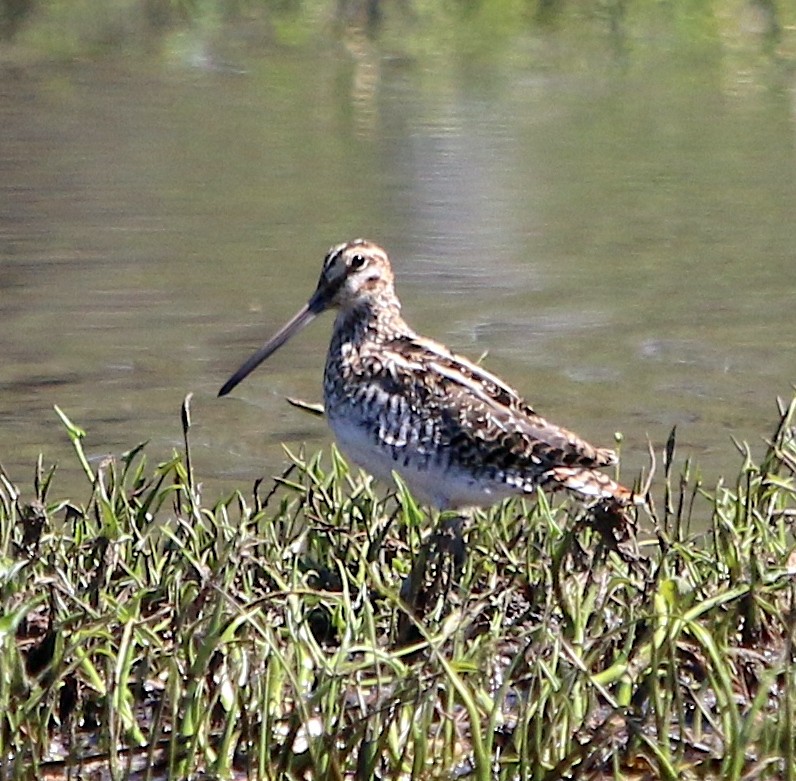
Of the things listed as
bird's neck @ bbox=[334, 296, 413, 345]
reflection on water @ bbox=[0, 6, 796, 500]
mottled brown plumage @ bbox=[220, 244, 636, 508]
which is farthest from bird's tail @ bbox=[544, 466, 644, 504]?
reflection on water @ bbox=[0, 6, 796, 500]

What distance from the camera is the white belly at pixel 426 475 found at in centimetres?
503

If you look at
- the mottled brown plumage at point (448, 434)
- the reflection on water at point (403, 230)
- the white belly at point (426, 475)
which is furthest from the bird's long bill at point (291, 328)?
the white belly at point (426, 475)

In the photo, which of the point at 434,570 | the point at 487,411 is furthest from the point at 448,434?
the point at 434,570

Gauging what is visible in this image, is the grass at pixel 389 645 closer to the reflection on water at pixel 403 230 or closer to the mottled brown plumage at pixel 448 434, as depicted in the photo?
the mottled brown plumage at pixel 448 434

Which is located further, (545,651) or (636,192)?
(636,192)

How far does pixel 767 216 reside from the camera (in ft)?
34.8

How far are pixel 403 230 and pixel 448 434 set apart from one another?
5122mm

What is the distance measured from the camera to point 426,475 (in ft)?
A: 16.6

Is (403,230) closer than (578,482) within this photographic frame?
No

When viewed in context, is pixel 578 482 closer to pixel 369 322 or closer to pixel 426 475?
pixel 426 475

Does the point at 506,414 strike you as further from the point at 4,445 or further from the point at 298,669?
the point at 4,445

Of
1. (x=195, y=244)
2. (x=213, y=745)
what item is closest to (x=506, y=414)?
(x=213, y=745)

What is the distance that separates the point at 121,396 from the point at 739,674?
12.0ft

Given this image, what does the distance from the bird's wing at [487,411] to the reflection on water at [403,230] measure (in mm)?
1295
